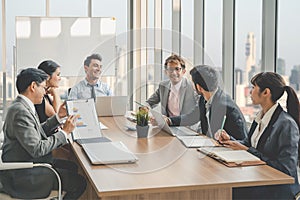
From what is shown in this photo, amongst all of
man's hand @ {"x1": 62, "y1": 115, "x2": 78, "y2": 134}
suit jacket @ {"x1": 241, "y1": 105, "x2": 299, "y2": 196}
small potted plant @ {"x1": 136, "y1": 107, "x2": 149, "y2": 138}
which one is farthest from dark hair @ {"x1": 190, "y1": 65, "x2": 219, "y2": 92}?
man's hand @ {"x1": 62, "y1": 115, "x2": 78, "y2": 134}

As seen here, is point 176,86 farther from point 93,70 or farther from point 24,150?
point 93,70

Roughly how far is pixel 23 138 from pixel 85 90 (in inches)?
62.4

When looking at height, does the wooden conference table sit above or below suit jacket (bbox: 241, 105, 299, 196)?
below

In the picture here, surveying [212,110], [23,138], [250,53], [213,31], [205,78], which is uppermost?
[213,31]

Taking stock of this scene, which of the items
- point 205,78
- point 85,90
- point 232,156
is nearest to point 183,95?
point 205,78

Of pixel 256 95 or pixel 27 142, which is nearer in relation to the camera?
pixel 27 142

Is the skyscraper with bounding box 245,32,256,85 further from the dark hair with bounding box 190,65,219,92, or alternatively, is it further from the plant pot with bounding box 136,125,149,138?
the plant pot with bounding box 136,125,149,138

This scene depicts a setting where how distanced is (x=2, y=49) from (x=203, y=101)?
3777 millimetres

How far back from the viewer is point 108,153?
2.99m

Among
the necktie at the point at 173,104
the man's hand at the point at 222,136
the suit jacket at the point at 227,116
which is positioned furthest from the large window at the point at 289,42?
the necktie at the point at 173,104

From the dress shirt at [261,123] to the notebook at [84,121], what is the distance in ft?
3.46

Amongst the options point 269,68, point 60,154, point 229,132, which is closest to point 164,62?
point 229,132

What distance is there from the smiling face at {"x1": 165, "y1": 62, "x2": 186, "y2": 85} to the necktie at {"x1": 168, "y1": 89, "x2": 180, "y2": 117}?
0.71 feet

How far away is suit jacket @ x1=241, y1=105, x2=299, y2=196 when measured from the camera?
284 centimetres
